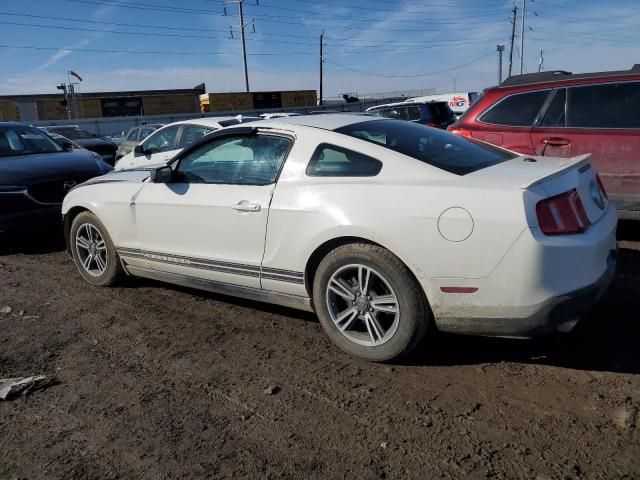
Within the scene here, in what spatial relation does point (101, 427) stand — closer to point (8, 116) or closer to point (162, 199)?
point (162, 199)

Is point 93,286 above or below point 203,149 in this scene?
below

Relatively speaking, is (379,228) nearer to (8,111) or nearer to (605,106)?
(605,106)

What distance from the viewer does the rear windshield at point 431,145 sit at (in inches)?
136

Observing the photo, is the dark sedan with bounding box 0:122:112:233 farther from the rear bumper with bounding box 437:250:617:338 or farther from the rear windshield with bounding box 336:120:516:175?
the rear bumper with bounding box 437:250:617:338

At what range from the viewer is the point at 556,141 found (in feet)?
18.4

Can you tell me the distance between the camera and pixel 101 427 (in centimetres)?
286

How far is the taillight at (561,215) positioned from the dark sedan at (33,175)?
5884 millimetres

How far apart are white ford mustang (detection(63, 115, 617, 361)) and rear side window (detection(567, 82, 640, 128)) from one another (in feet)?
6.90

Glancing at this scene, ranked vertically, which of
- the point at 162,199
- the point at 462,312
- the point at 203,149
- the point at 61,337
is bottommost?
the point at 61,337

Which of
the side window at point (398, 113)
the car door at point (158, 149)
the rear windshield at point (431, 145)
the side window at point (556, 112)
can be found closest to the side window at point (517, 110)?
the side window at point (556, 112)

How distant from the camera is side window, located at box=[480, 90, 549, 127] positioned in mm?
5828

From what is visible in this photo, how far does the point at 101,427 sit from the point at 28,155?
227 inches

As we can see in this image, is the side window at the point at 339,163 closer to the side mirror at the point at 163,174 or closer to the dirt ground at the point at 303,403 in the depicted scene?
the dirt ground at the point at 303,403

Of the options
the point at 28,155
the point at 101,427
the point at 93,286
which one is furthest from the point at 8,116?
the point at 101,427
